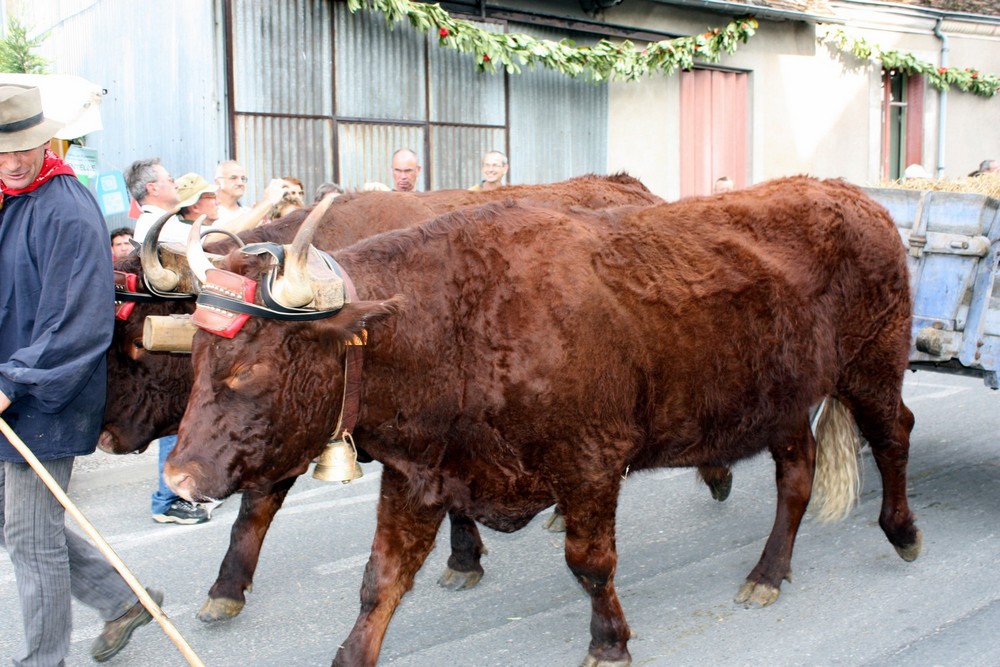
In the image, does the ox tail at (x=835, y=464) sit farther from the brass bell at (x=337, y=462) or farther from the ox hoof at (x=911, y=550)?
the brass bell at (x=337, y=462)

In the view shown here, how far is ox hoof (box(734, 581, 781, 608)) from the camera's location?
4625 millimetres

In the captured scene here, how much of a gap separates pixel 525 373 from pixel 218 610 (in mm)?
1892

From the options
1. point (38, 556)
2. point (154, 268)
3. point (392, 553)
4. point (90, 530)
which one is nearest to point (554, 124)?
point (154, 268)

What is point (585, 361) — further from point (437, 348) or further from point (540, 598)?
point (540, 598)

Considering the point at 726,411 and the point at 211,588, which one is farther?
the point at 211,588

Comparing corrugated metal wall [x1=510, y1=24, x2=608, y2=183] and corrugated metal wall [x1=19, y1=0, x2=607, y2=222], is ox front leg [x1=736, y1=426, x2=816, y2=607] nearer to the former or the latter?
corrugated metal wall [x1=19, y1=0, x2=607, y2=222]

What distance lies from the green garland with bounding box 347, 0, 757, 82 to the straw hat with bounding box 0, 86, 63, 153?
7946 millimetres

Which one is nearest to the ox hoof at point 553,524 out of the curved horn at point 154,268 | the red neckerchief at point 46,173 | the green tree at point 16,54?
the curved horn at point 154,268

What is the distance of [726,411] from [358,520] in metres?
2.55

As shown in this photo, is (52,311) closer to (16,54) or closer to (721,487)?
(721,487)

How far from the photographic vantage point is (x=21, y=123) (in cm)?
336

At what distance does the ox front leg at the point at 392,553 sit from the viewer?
3.64 m

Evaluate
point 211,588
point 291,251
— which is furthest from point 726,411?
point 211,588

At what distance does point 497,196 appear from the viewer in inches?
234
